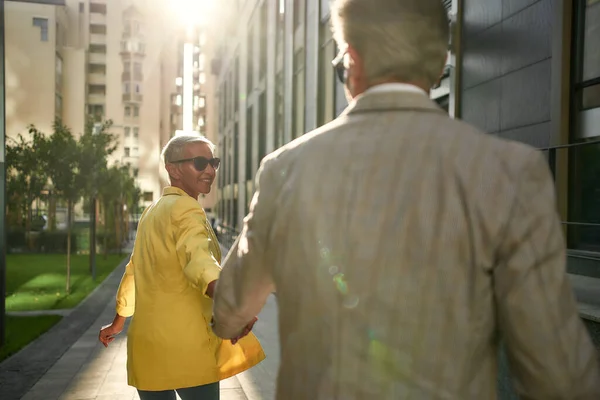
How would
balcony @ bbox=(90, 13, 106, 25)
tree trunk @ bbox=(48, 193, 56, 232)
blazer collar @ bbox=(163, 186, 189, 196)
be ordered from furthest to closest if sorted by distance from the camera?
1. balcony @ bbox=(90, 13, 106, 25)
2. tree trunk @ bbox=(48, 193, 56, 232)
3. blazer collar @ bbox=(163, 186, 189, 196)

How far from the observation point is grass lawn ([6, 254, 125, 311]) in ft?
42.0

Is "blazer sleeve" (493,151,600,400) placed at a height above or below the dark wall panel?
below

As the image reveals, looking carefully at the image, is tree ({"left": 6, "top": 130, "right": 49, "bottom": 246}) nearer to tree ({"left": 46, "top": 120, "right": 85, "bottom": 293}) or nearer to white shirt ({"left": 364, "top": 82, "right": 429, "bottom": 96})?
tree ({"left": 46, "top": 120, "right": 85, "bottom": 293})

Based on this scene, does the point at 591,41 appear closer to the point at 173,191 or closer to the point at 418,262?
the point at 173,191

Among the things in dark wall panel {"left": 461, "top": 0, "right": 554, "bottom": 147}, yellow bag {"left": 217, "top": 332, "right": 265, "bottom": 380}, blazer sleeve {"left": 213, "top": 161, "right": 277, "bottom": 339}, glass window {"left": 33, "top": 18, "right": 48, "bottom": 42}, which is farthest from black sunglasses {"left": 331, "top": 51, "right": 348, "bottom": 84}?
glass window {"left": 33, "top": 18, "right": 48, "bottom": 42}

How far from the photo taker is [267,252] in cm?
142

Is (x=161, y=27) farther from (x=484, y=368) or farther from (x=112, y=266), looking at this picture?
(x=484, y=368)

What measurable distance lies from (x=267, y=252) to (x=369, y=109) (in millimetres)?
367

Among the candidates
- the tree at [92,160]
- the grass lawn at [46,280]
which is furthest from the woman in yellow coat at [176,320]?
the tree at [92,160]

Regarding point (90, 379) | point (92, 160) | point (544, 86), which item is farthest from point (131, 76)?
point (544, 86)

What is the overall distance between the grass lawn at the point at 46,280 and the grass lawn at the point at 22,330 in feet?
4.59

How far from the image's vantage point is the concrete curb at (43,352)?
6451 millimetres

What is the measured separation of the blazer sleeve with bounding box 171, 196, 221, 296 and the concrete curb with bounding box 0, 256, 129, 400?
4.08 metres

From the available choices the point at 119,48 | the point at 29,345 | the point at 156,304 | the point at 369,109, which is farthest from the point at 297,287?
the point at 119,48
